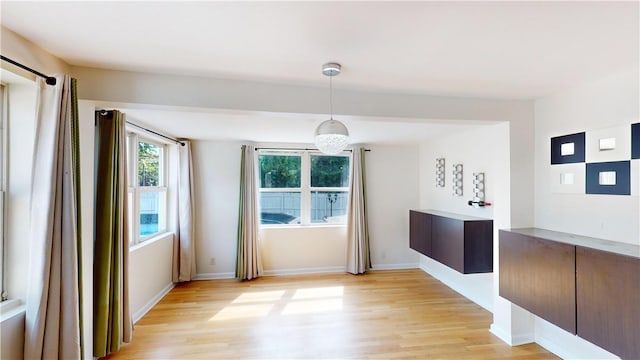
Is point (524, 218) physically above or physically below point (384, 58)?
below

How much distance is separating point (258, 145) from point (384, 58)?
11.7 feet

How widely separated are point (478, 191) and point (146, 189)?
14.3 feet

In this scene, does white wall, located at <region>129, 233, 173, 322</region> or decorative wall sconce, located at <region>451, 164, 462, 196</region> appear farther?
decorative wall sconce, located at <region>451, 164, 462, 196</region>

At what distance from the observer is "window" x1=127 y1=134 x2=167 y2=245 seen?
146 inches

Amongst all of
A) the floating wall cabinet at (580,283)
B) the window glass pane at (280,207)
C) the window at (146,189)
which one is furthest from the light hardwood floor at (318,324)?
the window glass pane at (280,207)

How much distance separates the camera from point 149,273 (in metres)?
3.88

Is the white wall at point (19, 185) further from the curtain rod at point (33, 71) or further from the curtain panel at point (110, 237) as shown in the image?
the curtain panel at point (110, 237)

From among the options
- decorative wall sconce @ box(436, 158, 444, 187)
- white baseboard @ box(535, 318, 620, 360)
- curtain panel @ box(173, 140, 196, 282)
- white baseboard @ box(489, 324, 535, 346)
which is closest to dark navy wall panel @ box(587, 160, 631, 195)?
white baseboard @ box(535, 318, 620, 360)

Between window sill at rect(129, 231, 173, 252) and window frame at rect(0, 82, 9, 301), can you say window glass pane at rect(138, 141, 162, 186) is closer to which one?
window sill at rect(129, 231, 173, 252)

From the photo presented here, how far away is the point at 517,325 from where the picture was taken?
9.77 feet

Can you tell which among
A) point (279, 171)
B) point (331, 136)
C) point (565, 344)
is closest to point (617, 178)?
point (565, 344)

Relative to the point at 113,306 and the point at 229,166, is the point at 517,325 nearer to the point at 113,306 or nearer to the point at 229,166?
the point at 113,306

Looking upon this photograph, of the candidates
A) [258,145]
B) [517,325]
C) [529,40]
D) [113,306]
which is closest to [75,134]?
[113,306]

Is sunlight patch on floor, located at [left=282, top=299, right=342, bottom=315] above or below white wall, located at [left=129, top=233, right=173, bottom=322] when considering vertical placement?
below
